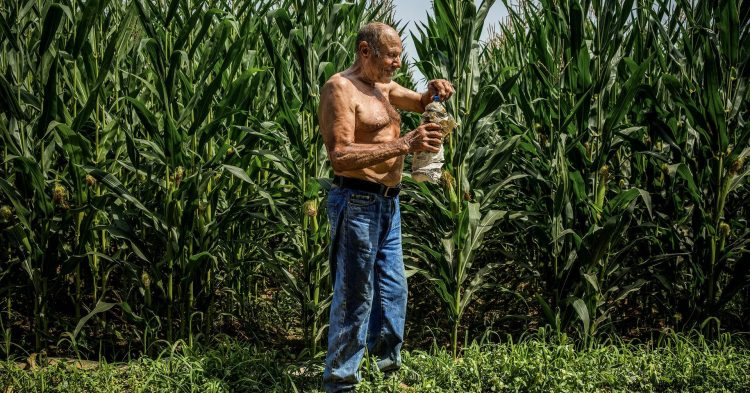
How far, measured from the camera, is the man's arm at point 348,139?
10.7 feet

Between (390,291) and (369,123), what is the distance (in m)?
0.80

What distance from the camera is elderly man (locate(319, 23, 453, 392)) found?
3.34m

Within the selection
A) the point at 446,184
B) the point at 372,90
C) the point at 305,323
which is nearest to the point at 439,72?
the point at 446,184

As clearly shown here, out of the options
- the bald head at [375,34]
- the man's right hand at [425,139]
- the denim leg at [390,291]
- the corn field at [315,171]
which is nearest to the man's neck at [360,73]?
the bald head at [375,34]

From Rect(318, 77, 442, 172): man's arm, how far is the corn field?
35.6 inches

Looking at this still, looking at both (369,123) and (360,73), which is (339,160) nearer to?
(369,123)

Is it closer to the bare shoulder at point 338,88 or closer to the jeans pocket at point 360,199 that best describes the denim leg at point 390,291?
the jeans pocket at point 360,199

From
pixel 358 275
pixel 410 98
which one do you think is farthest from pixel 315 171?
pixel 358 275

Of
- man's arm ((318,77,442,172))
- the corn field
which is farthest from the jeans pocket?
the corn field

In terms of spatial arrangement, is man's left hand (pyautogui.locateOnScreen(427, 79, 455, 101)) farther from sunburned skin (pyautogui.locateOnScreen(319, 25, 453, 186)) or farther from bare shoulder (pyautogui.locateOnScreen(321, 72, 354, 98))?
bare shoulder (pyautogui.locateOnScreen(321, 72, 354, 98))

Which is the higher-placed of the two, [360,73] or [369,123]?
[360,73]

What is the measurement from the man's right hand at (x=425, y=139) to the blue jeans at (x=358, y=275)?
1.12 ft

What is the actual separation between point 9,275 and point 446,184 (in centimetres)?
260

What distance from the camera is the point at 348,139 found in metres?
3.33
